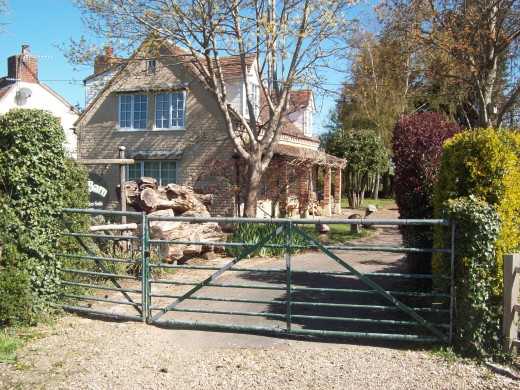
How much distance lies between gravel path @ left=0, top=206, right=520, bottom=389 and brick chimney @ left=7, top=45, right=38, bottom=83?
28179 millimetres

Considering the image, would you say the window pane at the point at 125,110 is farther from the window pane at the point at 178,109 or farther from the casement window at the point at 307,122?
the casement window at the point at 307,122

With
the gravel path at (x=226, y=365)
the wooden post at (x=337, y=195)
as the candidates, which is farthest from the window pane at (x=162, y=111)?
the gravel path at (x=226, y=365)

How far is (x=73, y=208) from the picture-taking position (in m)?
7.59

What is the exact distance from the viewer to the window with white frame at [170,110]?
21.8 metres

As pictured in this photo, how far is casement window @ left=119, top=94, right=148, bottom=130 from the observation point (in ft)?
73.9

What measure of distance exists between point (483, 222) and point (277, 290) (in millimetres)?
3908

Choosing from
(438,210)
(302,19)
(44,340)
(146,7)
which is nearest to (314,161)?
(302,19)

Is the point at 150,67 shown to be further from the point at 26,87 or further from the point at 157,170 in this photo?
the point at 26,87

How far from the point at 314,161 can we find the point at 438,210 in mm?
13851

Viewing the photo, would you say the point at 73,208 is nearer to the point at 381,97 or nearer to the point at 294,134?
the point at 294,134

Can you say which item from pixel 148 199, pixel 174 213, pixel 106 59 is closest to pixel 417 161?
pixel 148 199

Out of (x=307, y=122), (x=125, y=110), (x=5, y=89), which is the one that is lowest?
(x=125, y=110)

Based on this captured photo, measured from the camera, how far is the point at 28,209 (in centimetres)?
707

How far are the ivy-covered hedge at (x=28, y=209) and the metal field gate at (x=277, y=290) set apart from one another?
28cm
